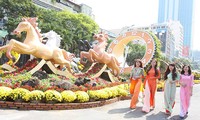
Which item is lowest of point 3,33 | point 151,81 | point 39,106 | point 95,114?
point 95,114

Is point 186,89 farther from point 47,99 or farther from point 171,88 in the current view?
point 47,99

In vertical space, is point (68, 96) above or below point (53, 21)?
below

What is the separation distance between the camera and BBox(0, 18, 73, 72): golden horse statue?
10625mm

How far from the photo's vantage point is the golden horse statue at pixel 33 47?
34.9ft

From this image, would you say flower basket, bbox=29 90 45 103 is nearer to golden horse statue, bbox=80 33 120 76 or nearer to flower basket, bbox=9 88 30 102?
flower basket, bbox=9 88 30 102

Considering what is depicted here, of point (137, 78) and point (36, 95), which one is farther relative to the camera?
point (137, 78)

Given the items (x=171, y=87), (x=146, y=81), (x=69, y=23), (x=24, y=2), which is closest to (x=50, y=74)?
(x=146, y=81)

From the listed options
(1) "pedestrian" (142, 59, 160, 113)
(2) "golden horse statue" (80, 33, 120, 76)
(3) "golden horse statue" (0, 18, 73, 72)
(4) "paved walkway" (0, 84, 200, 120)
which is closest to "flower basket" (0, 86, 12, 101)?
(4) "paved walkway" (0, 84, 200, 120)

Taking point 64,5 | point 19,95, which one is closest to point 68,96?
point 19,95

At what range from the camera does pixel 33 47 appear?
36.1 feet

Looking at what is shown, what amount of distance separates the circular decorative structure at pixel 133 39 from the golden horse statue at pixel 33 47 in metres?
9.77

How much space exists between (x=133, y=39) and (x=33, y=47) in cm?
1192

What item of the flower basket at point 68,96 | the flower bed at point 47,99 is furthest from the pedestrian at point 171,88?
the flower basket at point 68,96

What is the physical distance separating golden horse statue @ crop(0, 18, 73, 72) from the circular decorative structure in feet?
32.1
